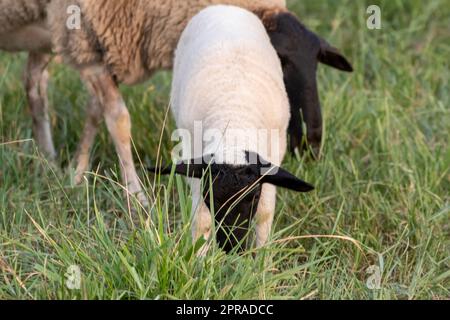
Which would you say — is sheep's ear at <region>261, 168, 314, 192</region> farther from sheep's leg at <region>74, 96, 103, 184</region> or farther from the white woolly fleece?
sheep's leg at <region>74, 96, 103, 184</region>

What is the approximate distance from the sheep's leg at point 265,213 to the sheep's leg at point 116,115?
107 centimetres

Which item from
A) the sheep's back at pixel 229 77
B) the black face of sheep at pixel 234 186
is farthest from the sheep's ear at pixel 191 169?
the sheep's back at pixel 229 77

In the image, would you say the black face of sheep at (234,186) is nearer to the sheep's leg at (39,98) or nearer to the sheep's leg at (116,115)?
the sheep's leg at (116,115)

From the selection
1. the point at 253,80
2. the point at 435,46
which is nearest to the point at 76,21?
the point at 253,80

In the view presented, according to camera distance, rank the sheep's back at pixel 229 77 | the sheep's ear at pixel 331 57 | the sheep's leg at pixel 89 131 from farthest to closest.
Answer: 1. the sheep's leg at pixel 89 131
2. the sheep's ear at pixel 331 57
3. the sheep's back at pixel 229 77

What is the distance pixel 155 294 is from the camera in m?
3.77

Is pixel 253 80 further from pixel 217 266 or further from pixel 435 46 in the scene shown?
pixel 435 46

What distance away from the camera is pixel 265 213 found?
181 inches

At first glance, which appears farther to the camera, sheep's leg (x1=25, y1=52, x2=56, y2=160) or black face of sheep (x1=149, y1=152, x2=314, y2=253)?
sheep's leg (x1=25, y1=52, x2=56, y2=160)

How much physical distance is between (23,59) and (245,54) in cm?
269

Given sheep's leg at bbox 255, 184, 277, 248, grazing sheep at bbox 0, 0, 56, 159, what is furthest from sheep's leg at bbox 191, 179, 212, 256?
grazing sheep at bbox 0, 0, 56, 159

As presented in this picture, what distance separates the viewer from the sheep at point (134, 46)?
5211 millimetres

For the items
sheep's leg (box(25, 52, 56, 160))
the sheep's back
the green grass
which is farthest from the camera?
sheep's leg (box(25, 52, 56, 160))

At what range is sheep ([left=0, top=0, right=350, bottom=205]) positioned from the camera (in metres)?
5.21
